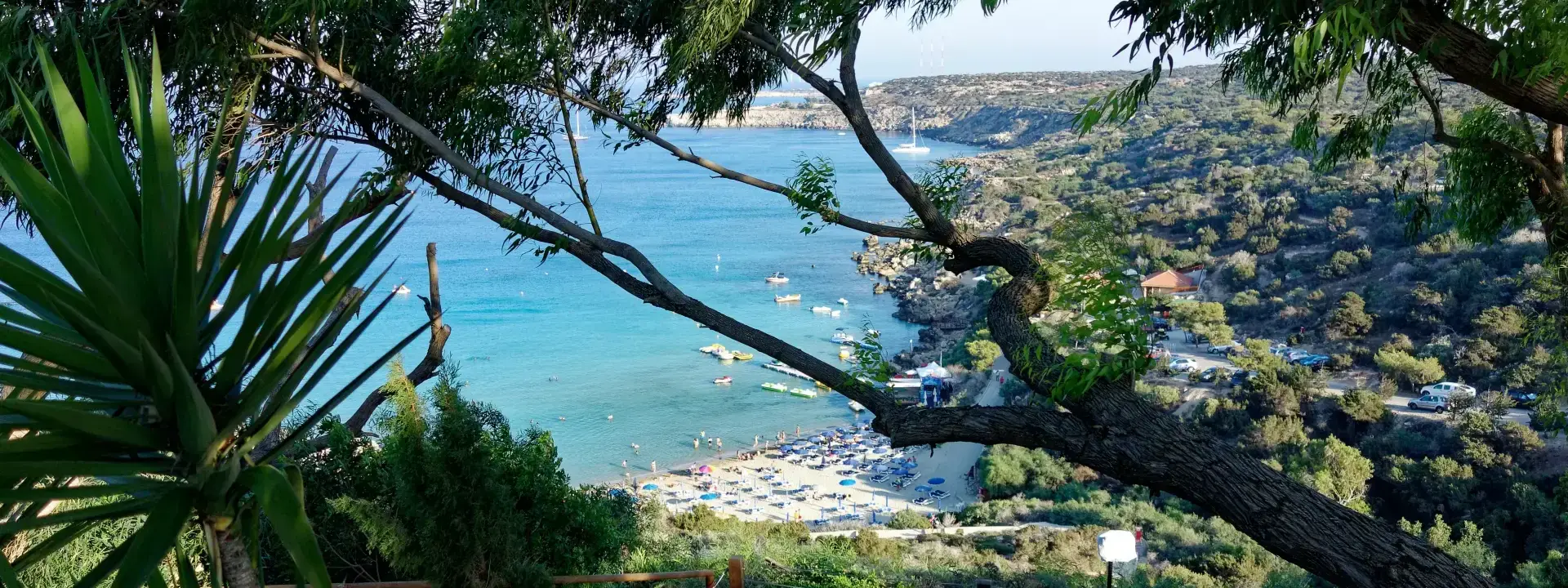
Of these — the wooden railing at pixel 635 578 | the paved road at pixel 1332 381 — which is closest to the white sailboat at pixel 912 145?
the paved road at pixel 1332 381

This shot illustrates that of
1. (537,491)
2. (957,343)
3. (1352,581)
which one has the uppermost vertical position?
(1352,581)

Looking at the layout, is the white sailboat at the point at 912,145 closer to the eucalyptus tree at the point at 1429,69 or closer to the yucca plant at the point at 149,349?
the eucalyptus tree at the point at 1429,69

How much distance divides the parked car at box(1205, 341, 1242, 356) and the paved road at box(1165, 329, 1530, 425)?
0.36 ft

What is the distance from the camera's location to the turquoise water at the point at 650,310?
24500 millimetres

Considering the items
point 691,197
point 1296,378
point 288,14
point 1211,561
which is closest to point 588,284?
point 691,197

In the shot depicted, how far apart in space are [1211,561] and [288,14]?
1050 cm

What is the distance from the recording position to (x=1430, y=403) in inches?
711

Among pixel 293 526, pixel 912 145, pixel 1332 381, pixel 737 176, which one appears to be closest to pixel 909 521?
pixel 1332 381

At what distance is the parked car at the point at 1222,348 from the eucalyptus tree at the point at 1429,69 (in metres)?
19.7

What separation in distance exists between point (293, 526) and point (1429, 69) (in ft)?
11.4

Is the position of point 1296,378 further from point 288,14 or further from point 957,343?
point 288,14

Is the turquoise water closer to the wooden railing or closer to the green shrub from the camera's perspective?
the green shrub

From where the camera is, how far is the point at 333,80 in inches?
135

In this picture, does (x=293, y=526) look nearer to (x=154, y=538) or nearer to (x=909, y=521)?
(x=154, y=538)
